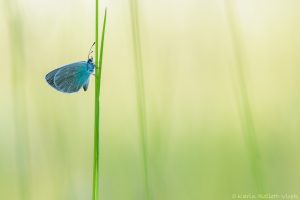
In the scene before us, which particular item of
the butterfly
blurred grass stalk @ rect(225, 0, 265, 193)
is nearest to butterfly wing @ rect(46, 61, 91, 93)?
the butterfly

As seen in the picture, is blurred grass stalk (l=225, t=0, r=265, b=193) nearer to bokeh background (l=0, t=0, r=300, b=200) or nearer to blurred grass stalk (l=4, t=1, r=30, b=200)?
bokeh background (l=0, t=0, r=300, b=200)

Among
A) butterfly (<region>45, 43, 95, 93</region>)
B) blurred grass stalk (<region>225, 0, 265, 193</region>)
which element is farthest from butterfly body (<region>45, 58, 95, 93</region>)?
blurred grass stalk (<region>225, 0, 265, 193</region>)

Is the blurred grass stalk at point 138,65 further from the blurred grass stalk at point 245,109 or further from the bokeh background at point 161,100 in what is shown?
the blurred grass stalk at point 245,109

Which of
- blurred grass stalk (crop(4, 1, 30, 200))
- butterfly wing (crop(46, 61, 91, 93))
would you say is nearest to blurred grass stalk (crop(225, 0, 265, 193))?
butterfly wing (crop(46, 61, 91, 93))

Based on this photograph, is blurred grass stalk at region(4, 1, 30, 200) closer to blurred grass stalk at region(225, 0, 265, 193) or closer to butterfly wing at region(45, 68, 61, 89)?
butterfly wing at region(45, 68, 61, 89)

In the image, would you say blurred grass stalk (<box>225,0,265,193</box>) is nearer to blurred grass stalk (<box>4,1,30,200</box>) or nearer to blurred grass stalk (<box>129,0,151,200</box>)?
blurred grass stalk (<box>129,0,151,200</box>)

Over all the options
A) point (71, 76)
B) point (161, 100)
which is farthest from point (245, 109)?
point (71, 76)

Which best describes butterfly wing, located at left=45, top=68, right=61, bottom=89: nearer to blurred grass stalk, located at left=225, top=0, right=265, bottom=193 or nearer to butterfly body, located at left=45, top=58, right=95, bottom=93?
butterfly body, located at left=45, top=58, right=95, bottom=93

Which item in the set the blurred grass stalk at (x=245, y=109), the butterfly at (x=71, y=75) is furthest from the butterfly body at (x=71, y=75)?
the blurred grass stalk at (x=245, y=109)
